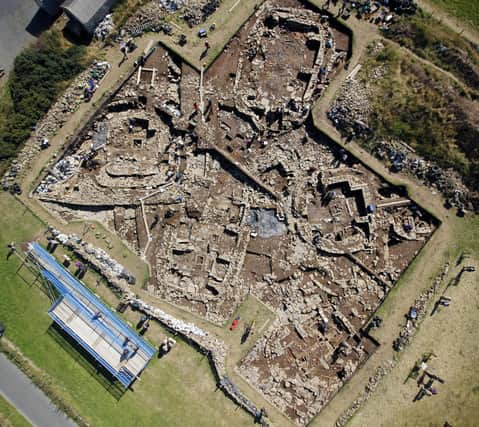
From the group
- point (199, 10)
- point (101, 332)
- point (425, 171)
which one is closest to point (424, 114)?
point (425, 171)

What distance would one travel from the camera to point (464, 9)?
985 inches

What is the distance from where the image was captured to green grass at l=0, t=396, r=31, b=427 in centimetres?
2434

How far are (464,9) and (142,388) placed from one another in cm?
3482

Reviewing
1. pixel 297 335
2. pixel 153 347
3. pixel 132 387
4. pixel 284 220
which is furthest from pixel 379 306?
pixel 132 387

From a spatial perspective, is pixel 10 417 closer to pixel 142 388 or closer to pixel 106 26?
pixel 142 388

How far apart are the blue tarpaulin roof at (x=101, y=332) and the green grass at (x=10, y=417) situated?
264 inches

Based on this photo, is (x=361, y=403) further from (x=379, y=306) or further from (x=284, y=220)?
(x=284, y=220)

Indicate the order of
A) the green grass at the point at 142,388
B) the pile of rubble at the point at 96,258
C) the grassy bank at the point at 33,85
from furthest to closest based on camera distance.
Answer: the grassy bank at the point at 33,85 → the pile of rubble at the point at 96,258 → the green grass at the point at 142,388

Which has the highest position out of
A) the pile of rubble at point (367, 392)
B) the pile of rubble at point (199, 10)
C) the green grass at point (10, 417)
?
the pile of rubble at point (199, 10)

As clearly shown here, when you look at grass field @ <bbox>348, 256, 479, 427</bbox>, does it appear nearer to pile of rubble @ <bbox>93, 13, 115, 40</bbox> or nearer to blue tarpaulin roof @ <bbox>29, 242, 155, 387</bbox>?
blue tarpaulin roof @ <bbox>29, 242, 155, 387</bbox>

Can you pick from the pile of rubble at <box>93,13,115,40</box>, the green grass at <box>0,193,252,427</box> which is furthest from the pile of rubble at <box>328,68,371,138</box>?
the green grass at <box>0,193,252,427</box>

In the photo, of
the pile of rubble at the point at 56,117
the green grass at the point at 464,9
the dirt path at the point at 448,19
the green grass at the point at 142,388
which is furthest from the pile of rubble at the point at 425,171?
the pile of rubble at the point at 56,117

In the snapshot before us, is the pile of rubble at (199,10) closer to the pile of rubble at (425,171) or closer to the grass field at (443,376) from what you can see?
the pile of rubble at (425,171)

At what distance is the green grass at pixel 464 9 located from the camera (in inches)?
982
